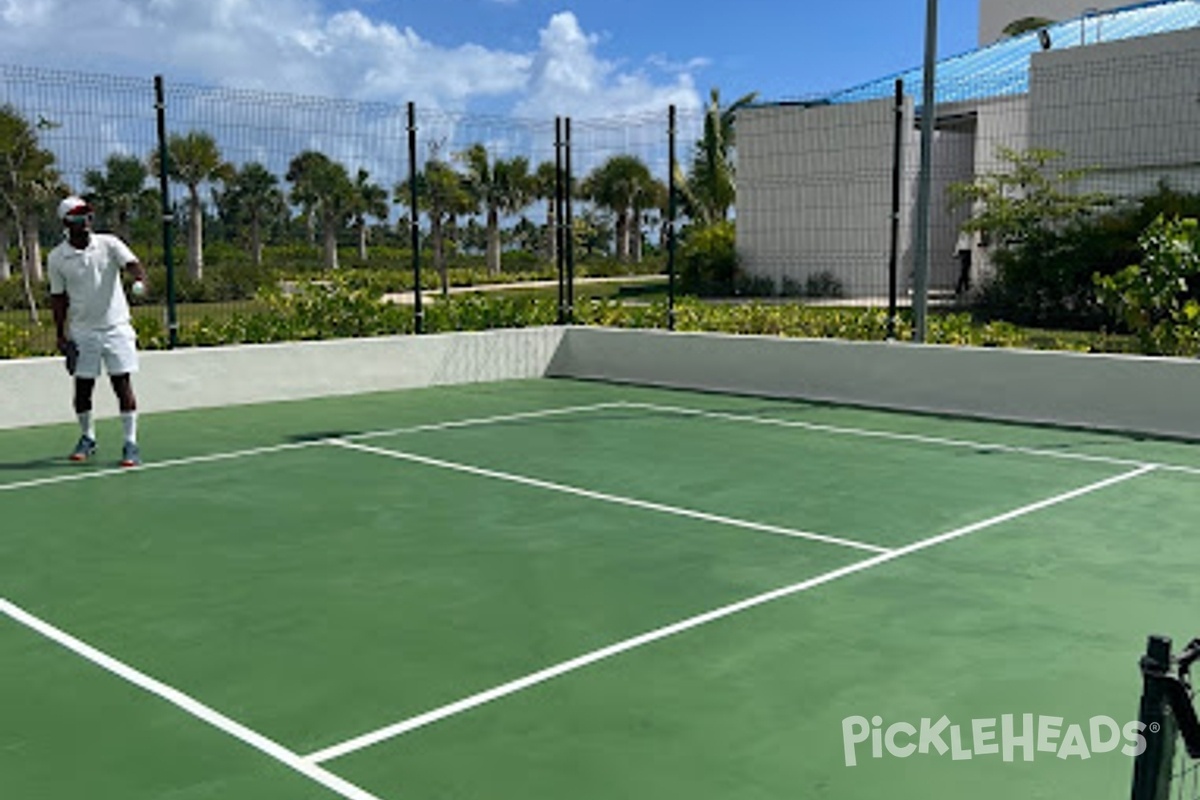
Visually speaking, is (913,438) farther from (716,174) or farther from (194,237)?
(716,174)

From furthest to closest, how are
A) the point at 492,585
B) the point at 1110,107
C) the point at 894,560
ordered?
the point at 1110,107 → the point at 894,560 → the point at 492,585

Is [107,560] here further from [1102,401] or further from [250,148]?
[1102,401]

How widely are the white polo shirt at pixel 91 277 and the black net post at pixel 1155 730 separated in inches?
309

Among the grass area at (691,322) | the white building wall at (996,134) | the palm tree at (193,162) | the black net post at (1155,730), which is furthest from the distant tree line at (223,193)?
the black net post at (1155,730)

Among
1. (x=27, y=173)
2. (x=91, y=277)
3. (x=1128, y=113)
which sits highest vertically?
(x=1128, y=113)

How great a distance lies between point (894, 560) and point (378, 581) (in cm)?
270

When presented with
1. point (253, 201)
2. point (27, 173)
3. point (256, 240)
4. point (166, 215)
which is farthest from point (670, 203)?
point (256, 240)

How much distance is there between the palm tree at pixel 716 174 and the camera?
4216cm

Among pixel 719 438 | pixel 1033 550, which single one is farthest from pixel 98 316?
pixel 1033 550

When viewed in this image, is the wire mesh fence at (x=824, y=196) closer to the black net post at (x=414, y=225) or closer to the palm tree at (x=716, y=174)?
the black net post at (x=414, y=225)

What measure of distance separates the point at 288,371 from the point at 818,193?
959 centimetres

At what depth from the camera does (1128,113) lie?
1927cm

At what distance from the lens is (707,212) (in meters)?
45.3

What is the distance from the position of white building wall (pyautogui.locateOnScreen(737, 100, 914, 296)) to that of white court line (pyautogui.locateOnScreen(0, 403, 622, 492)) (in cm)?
454
